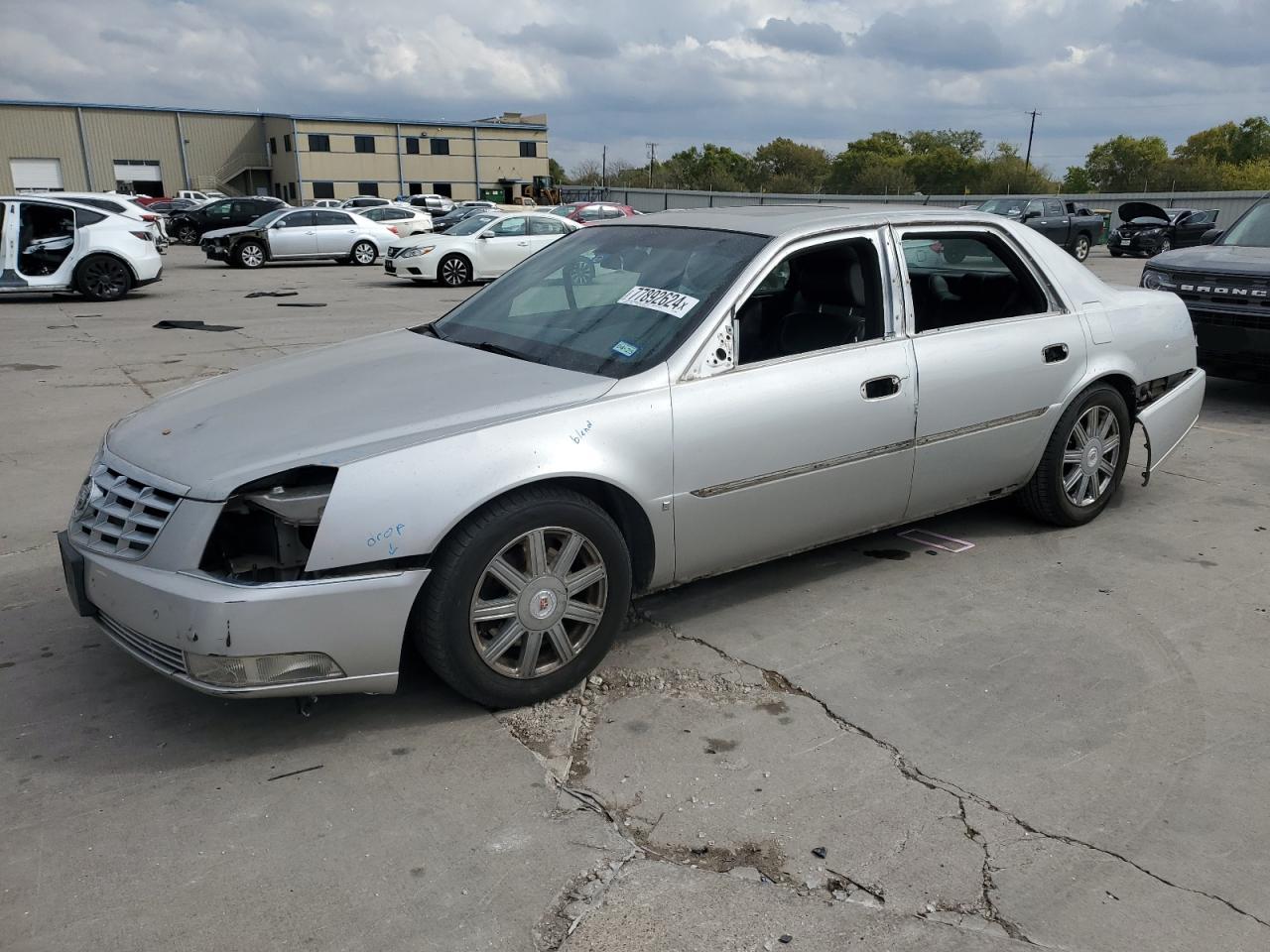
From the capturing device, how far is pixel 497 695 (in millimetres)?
3387

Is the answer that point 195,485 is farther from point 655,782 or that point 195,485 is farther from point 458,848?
point 655,782

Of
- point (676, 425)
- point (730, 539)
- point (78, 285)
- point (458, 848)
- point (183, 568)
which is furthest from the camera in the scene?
point (78, 285)

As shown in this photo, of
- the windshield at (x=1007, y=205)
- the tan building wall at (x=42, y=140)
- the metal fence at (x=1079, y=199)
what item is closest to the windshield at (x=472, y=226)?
the metal fence at (x=1079, y=199)

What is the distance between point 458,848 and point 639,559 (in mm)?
1303

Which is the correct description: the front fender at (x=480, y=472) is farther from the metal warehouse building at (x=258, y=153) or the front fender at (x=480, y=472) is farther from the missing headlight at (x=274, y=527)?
the metal warehouse building at (x=258, y=153)

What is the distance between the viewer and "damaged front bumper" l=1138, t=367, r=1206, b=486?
5.39 m

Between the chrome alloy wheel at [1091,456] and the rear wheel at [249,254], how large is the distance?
2284 cm

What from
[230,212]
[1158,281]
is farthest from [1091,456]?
[230,212]

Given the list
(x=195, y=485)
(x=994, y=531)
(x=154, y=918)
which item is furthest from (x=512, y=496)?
(x=994, y=531)

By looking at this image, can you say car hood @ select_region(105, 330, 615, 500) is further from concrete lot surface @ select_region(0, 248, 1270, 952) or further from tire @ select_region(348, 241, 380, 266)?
tire @ select_region(348, 241, 380, 266)

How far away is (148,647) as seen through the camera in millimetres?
3145

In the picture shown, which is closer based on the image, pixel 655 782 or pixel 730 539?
pixel 655 782

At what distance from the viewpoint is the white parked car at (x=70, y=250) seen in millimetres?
15289

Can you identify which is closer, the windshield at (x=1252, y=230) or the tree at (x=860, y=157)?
the windshield at (x=1252, y=230)
